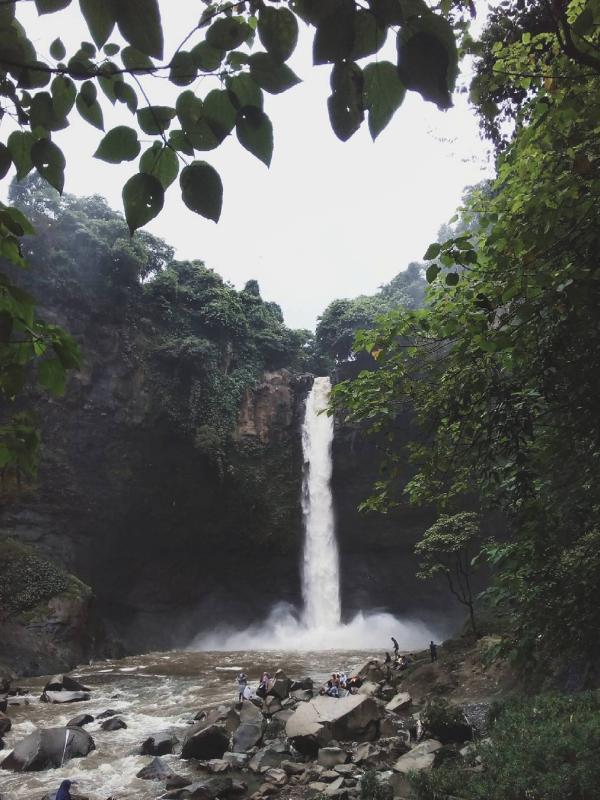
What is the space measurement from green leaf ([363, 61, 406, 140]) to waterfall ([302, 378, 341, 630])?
72.8ft

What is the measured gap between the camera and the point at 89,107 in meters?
1.05

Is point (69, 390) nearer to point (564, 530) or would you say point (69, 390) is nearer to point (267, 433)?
point (267, 433)

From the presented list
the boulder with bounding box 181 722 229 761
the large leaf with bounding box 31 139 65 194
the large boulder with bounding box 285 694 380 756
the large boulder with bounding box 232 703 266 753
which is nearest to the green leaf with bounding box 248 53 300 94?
the large leaf with bounding box 31 139 65 194

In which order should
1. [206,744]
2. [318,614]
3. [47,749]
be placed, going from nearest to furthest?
[47,749]
[206,744]
[318,614]

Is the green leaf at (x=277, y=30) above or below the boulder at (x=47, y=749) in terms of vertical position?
above

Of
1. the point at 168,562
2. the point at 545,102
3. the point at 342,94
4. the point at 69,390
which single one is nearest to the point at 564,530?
the point at 545,102

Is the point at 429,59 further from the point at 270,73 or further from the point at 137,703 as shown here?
the point at 137,703

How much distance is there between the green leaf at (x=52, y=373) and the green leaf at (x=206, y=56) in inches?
28.8

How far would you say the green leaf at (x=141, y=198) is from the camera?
923 mm

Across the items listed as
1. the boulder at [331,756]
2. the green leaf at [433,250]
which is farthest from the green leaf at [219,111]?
the boulder at [331,756]

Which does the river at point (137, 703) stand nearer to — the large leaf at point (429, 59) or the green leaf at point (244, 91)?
the green leaf at point (244, 91)

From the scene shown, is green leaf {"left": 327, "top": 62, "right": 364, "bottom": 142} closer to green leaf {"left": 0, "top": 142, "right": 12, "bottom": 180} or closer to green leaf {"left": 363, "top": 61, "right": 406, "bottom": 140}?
green leaf {"left": 363, "top": 61, "right": 406, "bottom": 140}

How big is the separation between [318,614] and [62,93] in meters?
23.4

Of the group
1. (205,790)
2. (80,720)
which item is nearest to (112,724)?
(80,720)
